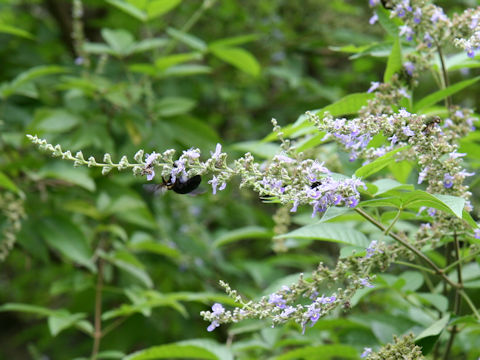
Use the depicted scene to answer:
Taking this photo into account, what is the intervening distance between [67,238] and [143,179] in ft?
2.92

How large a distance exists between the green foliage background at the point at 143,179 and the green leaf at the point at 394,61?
9.8 inches

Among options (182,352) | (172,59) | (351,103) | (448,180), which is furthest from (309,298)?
(172,59)

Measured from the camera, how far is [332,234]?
190cm

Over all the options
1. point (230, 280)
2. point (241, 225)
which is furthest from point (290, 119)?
point (230, 280)

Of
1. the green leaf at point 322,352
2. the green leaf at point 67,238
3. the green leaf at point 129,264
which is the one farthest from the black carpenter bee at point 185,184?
the green leaf at point 67,238

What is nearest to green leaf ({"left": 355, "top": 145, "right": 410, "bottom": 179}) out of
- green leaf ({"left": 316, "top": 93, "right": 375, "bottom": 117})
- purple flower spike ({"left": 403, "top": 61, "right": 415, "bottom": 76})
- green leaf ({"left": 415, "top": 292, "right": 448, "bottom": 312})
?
green leaf ({"left": 316, "top": 93, "right": 375, "bottom": 117})

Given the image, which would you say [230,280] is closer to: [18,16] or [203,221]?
[203,221]

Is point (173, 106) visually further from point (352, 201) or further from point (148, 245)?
point (352, 201)

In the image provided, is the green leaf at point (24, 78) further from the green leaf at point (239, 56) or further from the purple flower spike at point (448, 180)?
the purple flower spike at point (448, 180)

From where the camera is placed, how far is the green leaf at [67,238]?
316cm

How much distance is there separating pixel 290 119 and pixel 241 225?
91 centimetres

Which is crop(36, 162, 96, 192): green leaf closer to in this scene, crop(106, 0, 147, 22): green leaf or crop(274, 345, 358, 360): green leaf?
crop(106, 0, 147, 22): green leaf

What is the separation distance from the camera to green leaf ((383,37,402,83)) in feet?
6.40

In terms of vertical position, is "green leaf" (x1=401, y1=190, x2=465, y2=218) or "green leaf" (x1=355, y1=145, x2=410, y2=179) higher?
"green leaf" (x1=355, y1=145, x2=410, y2=179)
